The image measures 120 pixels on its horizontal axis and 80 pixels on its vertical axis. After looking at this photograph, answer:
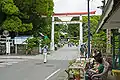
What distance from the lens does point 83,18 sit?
60.4 m

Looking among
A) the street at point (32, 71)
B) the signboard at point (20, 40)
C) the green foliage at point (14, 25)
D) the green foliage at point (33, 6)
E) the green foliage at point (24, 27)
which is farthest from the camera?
the signboard at point (20, 40)

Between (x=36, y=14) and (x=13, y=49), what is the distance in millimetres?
6164

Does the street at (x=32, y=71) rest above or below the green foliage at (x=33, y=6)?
below

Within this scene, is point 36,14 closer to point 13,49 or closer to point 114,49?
point 13,49

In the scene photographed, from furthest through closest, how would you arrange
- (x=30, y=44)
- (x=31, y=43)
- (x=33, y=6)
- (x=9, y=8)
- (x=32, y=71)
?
(x=33, y=6) → (x=31, y=43) → (x=30, y=44) → (x=9, y=8) → (x=32, y=71)

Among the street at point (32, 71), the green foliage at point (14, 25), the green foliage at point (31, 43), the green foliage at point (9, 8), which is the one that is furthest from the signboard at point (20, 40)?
the street at point (32, 71)

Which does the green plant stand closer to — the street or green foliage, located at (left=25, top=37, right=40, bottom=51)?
green foliage, located at (left=25, top=37, right=40, bottom=51)

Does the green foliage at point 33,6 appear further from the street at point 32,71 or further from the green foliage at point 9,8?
the street at point 32,71

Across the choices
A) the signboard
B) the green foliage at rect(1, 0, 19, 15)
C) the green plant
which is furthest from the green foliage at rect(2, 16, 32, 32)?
the green plant

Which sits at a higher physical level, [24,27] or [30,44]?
[24,27]

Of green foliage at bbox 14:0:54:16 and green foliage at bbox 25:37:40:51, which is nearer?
green foliage at bbox 25:37:40:51

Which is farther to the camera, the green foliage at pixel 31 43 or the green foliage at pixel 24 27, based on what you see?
the green foliage at pixel 24 27

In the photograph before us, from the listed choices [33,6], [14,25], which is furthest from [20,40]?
[33,6]

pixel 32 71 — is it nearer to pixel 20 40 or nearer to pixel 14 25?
pixel 14 25
